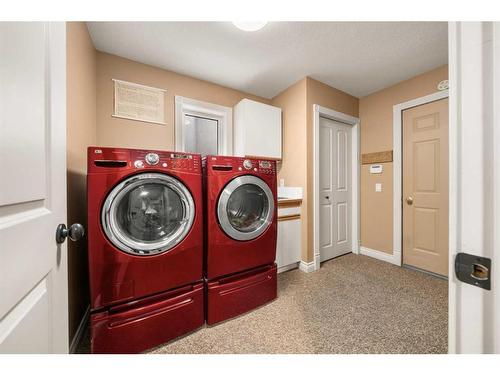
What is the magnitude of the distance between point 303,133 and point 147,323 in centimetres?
227

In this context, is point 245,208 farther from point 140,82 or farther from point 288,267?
point 140,82

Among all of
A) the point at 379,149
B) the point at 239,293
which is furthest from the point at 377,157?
the point at 239,293

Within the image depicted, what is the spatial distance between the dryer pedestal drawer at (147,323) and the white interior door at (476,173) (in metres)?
1.35

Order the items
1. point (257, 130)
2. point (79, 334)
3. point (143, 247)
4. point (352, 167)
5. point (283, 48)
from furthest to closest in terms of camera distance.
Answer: point (352, 167), point (257, 130), point (283, 48), point (79, 334), point (143, 247)

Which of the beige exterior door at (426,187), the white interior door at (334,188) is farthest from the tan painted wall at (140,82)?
the beige exterior door at (426,187)

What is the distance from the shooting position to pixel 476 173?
0.36m

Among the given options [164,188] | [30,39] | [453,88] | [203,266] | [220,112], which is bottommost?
[203,266]

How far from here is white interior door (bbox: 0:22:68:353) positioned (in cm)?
40

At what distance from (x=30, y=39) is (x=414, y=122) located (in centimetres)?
318

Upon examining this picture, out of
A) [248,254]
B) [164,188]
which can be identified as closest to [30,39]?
[164,188]

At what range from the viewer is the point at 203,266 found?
4.71 ft

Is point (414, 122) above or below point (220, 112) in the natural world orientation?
below
